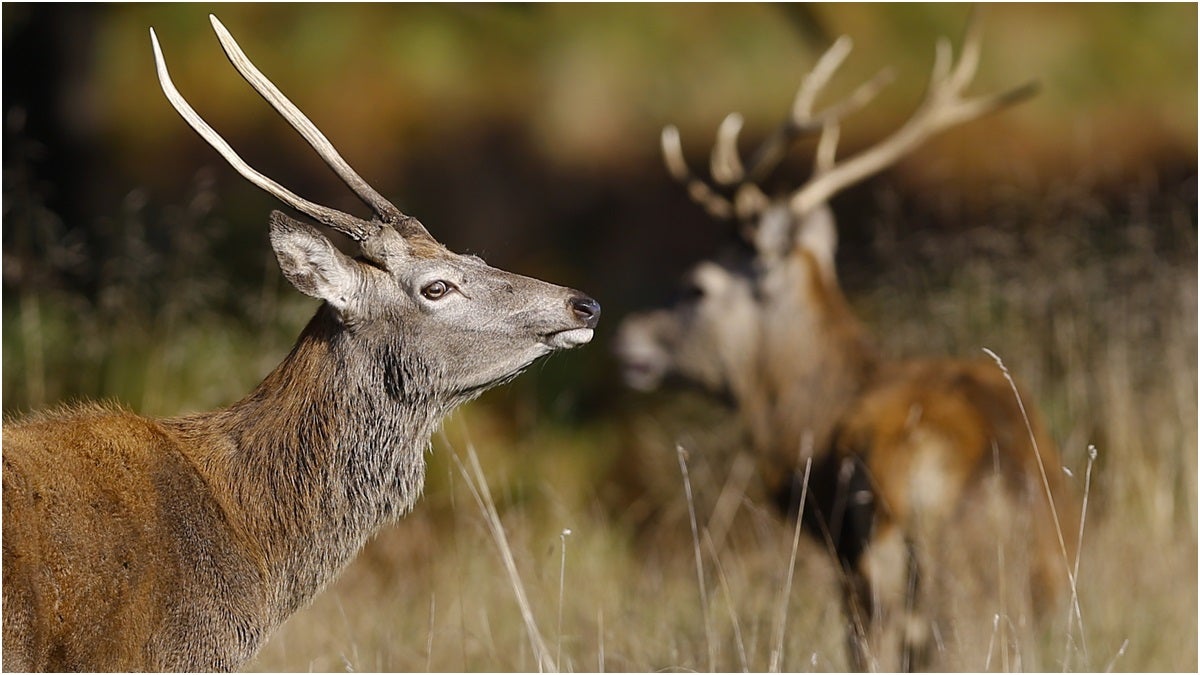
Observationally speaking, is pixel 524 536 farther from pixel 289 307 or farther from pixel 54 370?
pixel 54 370

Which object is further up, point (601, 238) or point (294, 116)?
point (601, 238)

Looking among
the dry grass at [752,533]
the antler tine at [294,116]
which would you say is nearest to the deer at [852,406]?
the dry grass at [752,533]

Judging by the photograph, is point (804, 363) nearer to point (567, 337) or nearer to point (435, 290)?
point (567, 337)

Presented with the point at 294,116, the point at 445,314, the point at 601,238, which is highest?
the point at 601,238

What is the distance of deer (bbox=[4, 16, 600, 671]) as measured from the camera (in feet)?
10.4

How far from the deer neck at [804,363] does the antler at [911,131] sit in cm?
33

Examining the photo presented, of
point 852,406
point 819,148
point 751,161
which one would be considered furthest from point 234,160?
point 819,148

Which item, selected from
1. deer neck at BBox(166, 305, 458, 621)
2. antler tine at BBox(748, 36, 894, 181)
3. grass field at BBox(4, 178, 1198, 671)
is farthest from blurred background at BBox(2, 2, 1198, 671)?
deer neck at BBox(166, 305, 458, 621)

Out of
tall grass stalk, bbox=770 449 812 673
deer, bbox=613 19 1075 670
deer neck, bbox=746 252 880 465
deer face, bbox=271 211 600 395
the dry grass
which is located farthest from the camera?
deer neck, bbox=746 252 880 465

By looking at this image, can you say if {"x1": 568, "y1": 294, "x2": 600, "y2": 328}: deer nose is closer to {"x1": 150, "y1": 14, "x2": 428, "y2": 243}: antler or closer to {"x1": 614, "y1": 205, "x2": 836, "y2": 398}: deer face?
{"x1": 150, "y1": 14, "x2": 428, "y2": 243}: antler

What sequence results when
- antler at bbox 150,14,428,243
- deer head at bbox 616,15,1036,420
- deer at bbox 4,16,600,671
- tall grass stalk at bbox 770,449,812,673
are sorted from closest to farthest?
deer at bbox 4,16,600,671
antler at bbox 150,14,428,243
tall grass stalk at bbox 770,449,812,673
deer head at bbox 616,15,1036,420

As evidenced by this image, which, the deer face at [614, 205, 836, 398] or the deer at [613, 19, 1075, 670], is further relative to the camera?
the deer face at [614, 205, 836, 398]

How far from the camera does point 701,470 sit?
24.2 feet

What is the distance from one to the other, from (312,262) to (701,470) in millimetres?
4238
